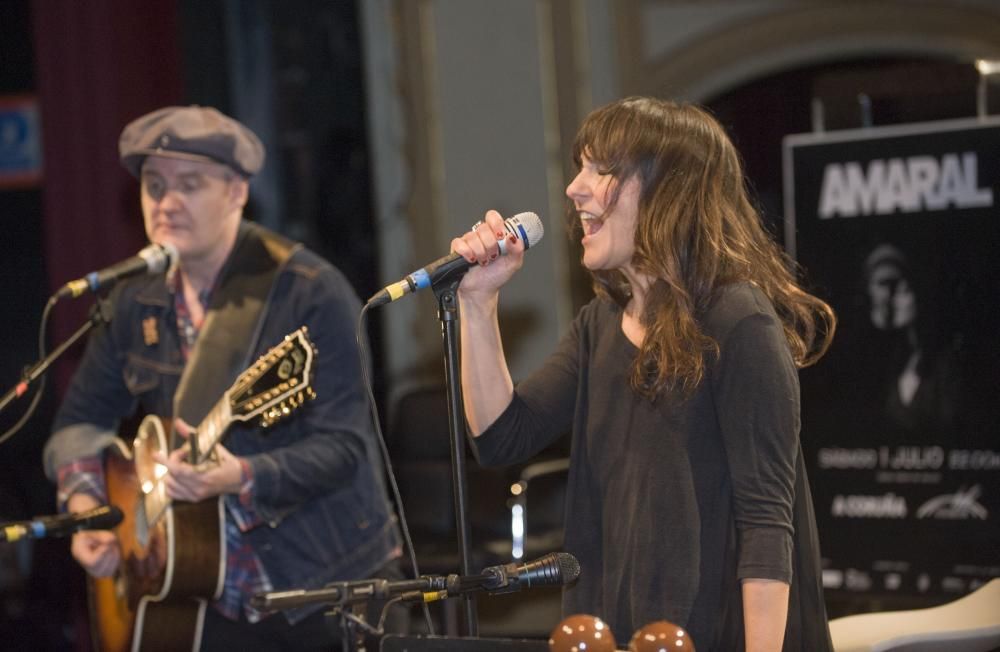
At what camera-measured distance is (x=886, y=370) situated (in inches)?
137

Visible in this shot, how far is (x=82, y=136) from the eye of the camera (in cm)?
487

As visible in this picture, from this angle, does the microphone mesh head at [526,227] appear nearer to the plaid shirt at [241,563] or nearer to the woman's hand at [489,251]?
the woman's hand at [489,251]

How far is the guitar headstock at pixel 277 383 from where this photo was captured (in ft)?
8.32

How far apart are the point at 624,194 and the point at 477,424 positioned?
446 mm

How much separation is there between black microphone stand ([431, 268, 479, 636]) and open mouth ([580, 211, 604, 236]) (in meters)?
0.22

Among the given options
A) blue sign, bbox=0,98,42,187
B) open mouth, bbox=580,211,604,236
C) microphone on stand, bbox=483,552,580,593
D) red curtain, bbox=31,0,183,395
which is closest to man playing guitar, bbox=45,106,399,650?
open mouth, bbox=580,211,604,236

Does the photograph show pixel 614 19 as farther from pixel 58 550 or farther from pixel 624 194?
pixel 624 194

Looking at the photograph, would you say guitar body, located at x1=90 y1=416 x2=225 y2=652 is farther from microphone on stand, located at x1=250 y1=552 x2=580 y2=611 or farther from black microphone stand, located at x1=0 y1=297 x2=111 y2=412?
microphone on stand, located at x1=250 y1=552 x2=580 y2=611

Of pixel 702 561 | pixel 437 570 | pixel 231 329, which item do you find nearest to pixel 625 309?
pixel 702 561

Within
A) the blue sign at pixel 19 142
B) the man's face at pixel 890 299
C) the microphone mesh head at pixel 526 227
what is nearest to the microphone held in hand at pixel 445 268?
the microphone mesh head at pixel 526 227

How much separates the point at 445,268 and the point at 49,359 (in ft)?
3.25

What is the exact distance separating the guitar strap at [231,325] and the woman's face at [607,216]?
922 mm

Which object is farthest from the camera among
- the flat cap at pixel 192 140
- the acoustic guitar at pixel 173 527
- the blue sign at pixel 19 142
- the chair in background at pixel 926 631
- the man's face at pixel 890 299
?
the blue sign at pixel 19 142

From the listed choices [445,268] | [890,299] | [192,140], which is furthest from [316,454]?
[890,299]
